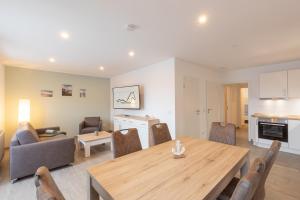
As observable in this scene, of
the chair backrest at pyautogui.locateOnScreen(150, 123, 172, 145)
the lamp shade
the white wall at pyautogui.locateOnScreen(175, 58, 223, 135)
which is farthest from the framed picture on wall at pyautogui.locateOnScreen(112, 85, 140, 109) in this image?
the lamp shade

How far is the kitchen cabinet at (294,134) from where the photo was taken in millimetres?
3615

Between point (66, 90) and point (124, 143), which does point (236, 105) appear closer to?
point (124, 143)

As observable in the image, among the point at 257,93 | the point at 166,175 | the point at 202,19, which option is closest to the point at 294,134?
the point at 257,93

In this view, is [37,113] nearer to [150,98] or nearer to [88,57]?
[88,57]

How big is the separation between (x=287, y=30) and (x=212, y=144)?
2.17 m

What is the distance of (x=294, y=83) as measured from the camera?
3865mm

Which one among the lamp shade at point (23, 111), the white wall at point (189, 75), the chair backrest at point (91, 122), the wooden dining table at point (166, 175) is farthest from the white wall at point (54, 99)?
the wooden dining table at point (166, 175)

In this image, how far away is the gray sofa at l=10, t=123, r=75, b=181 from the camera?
255cm

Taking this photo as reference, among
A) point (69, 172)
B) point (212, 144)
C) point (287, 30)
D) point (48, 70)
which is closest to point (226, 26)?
point (287, 30)

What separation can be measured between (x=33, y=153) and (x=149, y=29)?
295 cm

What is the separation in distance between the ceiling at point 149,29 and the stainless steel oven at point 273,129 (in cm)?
168

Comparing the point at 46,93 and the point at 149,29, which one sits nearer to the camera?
the point at 149,29

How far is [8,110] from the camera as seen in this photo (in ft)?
14.2

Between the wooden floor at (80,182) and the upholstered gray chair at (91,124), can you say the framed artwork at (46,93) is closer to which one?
the upholstered gray chair at (91,124)
